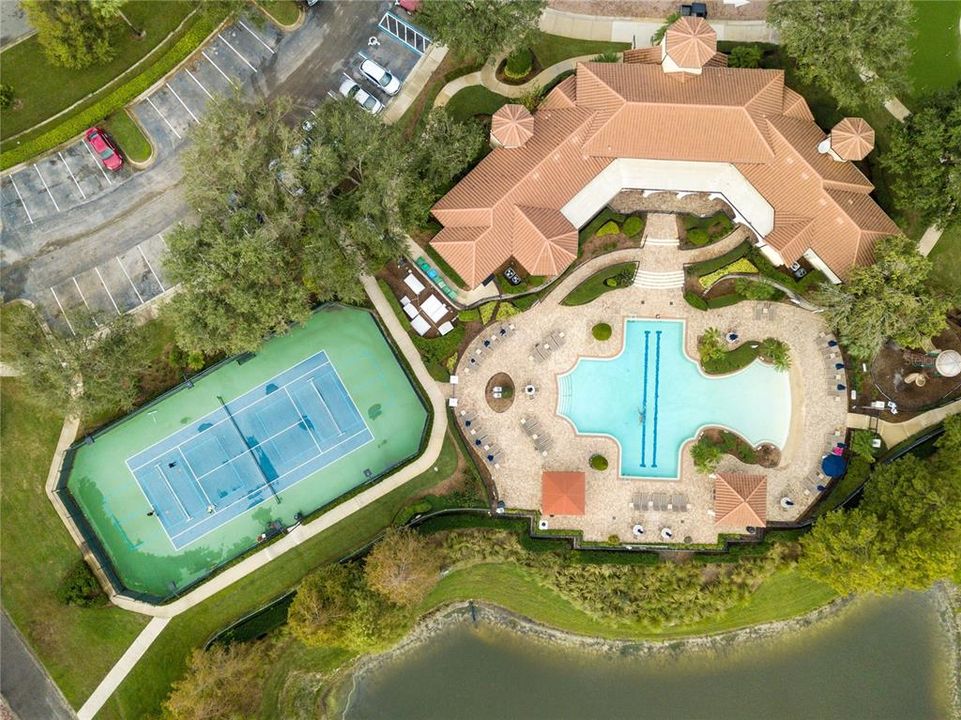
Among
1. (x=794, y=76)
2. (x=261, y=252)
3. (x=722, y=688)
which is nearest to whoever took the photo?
(x=261, y=252)

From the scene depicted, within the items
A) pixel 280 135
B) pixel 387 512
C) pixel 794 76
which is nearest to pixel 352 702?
pixel 387 512

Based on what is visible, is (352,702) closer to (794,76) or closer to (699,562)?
(699,562)

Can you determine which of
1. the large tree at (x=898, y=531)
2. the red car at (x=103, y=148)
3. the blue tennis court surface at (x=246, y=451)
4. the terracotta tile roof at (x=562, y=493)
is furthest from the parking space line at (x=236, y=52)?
the large tree at (x=898, y=531)

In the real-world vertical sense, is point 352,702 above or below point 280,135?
below

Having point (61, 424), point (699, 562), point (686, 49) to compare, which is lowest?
point (699, 562)

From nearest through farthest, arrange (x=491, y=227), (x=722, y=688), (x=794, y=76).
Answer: (x=491, y=227) → (x=794, y=76) → (x=722, y=688)

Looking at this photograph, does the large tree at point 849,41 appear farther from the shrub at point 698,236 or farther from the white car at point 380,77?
the white car at point 380,77

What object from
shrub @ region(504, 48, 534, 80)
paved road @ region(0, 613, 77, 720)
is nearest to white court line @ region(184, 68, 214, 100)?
shrub @ region(504, 48, 534, 80)
